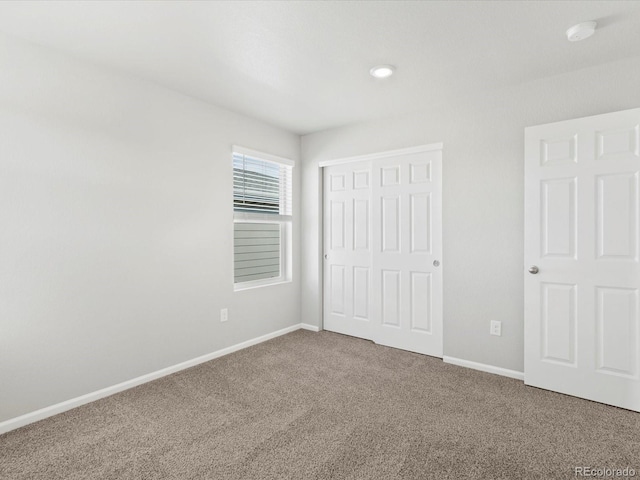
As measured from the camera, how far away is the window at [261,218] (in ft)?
12.1

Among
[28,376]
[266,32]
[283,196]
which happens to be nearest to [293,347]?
[283,196]

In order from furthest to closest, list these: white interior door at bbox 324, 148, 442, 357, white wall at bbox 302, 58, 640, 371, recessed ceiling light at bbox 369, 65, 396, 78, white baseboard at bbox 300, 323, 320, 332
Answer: white baseboard at bbox 300, 323, 320, 332
white interior door at bbox 324, 148, 442, 357
white wall at bbox 302, 58, 640, 371
recessed ceiling light at bbox 369, 65, 396, 78

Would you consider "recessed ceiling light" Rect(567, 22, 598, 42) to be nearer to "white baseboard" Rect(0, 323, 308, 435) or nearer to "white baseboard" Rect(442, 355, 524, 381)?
"white baseboard" Rect(442, 355, 524, 381)

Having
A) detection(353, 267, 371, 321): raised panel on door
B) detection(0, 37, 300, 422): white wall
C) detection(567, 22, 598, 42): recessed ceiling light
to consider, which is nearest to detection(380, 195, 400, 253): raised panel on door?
detection(353, 267, 371, 321): raised panel on door

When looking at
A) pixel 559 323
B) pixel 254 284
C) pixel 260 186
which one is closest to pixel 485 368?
pixel 559 323

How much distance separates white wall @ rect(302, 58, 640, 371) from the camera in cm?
268

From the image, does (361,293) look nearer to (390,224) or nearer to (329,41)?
(390,224)

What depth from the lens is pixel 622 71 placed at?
8.11 ft

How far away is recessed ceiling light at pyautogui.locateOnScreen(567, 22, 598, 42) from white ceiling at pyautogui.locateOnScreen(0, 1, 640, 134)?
0.04m

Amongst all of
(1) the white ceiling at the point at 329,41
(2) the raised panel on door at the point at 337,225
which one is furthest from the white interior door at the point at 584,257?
(2) the raised panel on door at the point at 337,225

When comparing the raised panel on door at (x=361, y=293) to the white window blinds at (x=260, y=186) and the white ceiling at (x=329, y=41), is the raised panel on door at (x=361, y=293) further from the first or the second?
the white ceiling at (x=329, y=41)

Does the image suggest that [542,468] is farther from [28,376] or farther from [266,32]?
[28,376]

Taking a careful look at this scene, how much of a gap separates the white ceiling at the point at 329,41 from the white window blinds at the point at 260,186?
849 millimetres

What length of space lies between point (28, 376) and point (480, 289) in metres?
3.48
